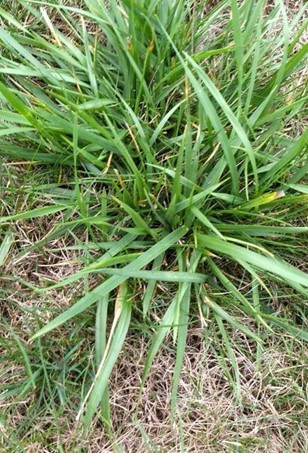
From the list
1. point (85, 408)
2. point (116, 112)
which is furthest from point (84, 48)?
point (85, 408)

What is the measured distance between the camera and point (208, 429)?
1.24m

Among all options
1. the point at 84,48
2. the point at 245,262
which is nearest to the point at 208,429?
the point at 245,262

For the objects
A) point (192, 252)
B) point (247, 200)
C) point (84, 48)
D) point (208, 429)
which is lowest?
point (208, 429)

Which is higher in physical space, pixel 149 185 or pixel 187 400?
pixel 149 185

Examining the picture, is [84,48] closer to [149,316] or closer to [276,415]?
[149,316]

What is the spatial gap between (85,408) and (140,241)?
0.36 m

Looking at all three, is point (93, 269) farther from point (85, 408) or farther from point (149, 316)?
point (85, 408)

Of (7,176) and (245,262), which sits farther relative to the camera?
(7,176)

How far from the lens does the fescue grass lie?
45.7 inches

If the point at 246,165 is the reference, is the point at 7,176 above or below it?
below

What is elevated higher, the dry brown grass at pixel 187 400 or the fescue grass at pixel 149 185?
the fescue grass at pixel 149 185

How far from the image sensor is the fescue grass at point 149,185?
1160mm

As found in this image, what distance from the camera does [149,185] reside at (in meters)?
1.21

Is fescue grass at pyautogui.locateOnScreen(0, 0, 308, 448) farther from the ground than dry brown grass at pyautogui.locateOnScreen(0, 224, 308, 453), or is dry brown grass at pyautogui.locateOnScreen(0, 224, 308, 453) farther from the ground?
fescue grass at pyautogui.locateOnScreen(0, 0, 308, 448)
